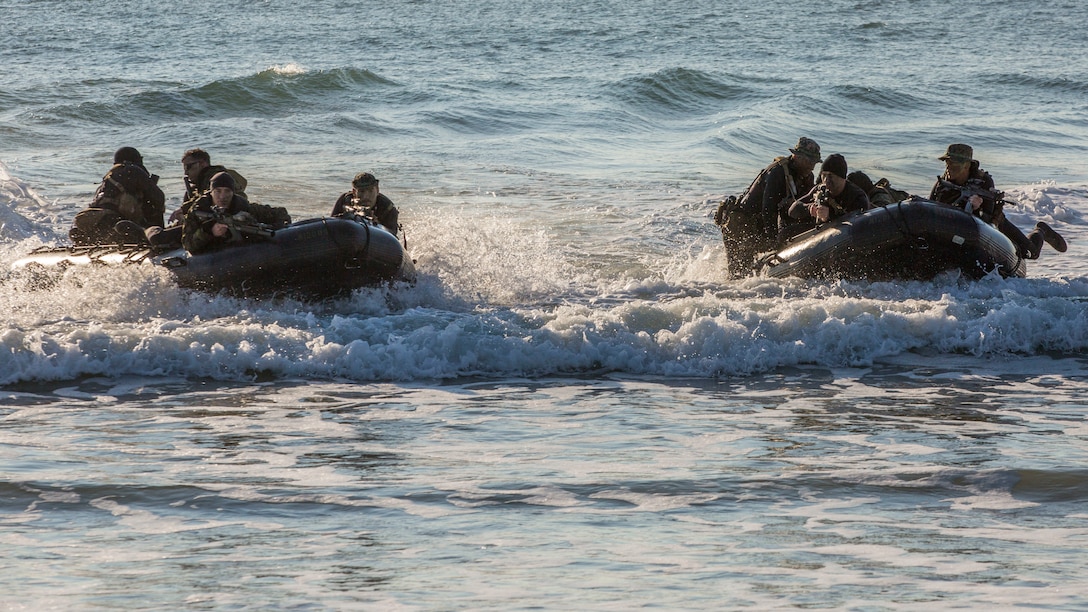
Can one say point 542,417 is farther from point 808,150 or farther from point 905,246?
point 808,150

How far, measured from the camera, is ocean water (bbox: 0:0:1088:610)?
475 cm

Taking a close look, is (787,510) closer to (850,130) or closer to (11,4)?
(850,130)

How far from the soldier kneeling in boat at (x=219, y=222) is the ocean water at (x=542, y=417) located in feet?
1.49

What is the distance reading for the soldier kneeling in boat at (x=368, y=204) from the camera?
11312 mm

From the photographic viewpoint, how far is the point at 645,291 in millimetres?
12398

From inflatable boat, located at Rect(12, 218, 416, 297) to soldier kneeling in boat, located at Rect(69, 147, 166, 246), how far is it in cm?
101

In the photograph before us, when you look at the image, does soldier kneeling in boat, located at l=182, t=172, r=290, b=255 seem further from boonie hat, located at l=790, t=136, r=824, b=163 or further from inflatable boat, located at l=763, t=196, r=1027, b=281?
inflatable boat, located at l=763, t=196, r=1027, b=281

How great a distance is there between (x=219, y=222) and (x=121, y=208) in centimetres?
190

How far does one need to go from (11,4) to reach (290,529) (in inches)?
1709

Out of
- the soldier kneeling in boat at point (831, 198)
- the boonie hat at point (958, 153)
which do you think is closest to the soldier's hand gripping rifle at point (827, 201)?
the soldier kneeling in boat at point (831, 198)

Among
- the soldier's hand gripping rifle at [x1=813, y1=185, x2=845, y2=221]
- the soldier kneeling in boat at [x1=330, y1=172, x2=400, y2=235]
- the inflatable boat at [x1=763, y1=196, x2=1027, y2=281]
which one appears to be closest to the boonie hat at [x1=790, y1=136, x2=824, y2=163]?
the soldier's hand gripping rifle at [x1=813, y1=185, x2=845, y2=221]

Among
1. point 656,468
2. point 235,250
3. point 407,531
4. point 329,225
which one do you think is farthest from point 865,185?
point 407,531

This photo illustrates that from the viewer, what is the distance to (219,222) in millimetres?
10453

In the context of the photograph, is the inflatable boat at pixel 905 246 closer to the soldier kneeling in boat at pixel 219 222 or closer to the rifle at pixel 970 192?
the rifle at pixel 970 192
